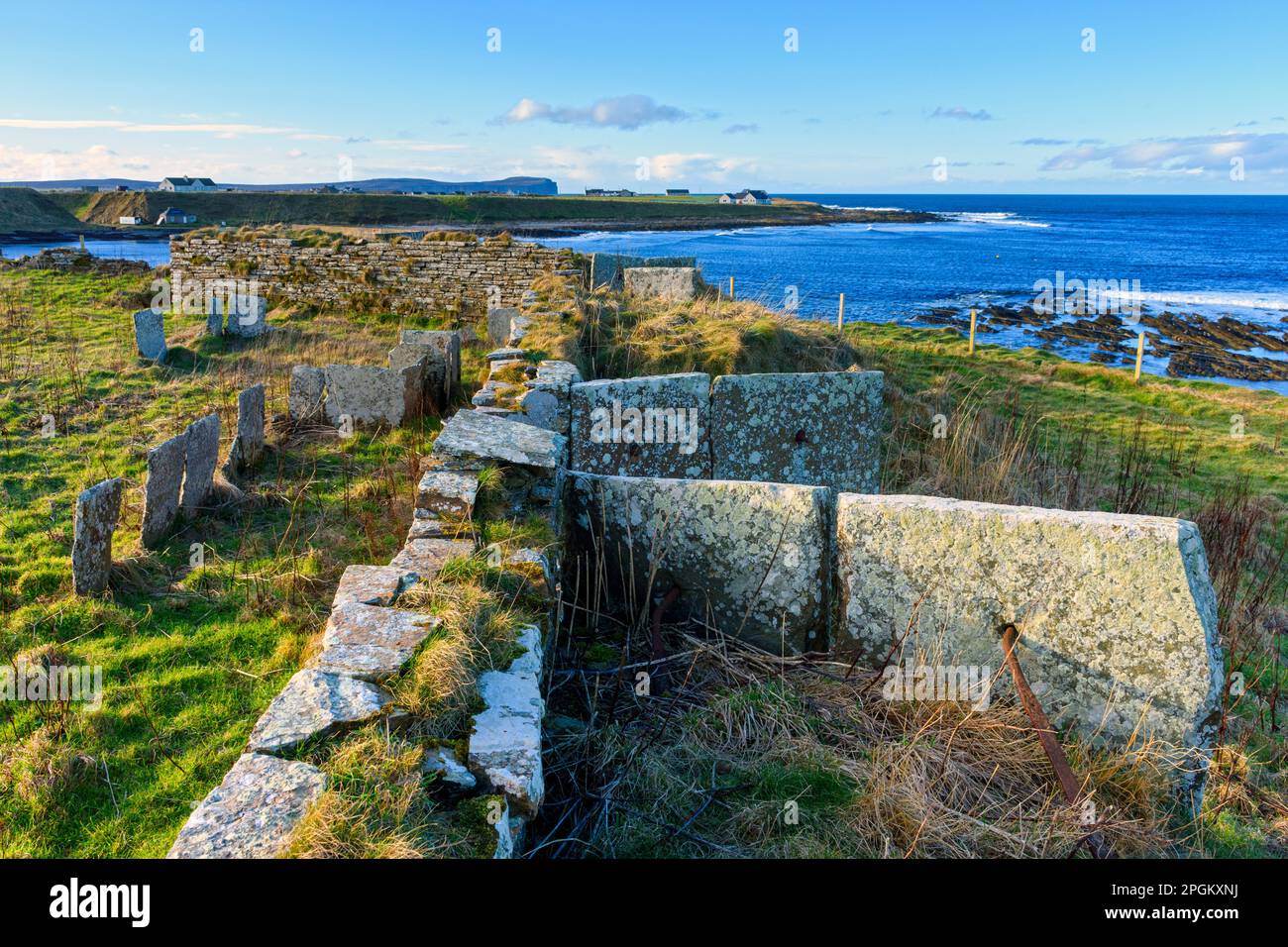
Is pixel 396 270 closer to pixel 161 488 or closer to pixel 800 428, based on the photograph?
pixel 161 488

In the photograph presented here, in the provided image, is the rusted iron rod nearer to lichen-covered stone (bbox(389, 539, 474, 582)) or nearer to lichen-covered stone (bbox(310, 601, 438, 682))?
lichen-covered stone (bbox(310, 601, 438, 682))

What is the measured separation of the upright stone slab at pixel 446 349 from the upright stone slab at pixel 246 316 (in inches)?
179

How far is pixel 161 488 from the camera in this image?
234 inches

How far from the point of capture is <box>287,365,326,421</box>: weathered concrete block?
340 inches

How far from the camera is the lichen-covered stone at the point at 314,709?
2.39 meters

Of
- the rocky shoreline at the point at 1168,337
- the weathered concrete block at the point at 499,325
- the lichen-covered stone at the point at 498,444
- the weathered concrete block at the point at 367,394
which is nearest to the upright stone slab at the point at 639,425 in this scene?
the lichen-covered stone at the point at 498,444

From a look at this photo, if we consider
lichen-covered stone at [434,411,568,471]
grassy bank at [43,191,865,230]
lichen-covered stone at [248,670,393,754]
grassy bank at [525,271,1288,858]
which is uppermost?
grassy bank at [43,191,865,230]

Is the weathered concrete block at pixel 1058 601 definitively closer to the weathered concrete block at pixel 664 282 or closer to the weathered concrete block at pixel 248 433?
the weathered concrete block at pixel 248 433

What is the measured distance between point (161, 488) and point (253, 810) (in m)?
4.61

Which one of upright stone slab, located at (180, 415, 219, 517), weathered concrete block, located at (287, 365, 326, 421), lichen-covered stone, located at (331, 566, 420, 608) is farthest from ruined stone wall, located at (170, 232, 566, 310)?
lichen-covered stone, located at (331, 566, 420, 608)

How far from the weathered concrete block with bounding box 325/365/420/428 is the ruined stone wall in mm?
6634

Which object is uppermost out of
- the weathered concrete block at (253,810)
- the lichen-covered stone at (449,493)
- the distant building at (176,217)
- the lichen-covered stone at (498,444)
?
the distant building at (176,217)

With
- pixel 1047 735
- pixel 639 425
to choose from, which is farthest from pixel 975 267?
pixel 1047 735
